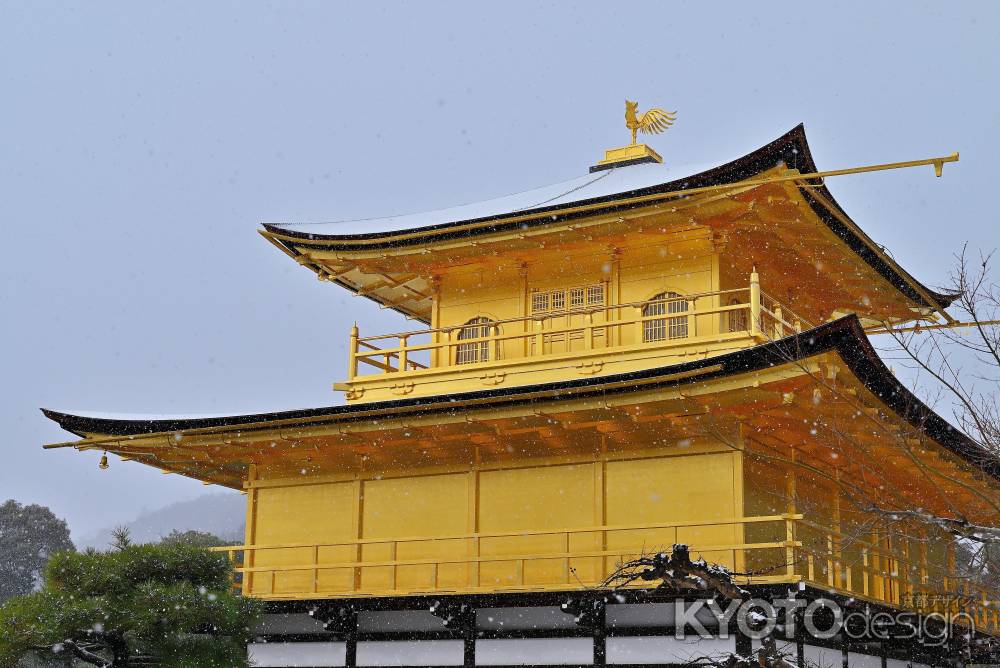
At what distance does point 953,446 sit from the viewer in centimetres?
1845

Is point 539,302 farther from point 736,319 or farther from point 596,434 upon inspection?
point 596,434

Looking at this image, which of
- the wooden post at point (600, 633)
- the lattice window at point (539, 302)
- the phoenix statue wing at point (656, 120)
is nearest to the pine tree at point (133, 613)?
the wooden post at point (600, 633)

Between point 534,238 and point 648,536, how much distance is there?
554cm

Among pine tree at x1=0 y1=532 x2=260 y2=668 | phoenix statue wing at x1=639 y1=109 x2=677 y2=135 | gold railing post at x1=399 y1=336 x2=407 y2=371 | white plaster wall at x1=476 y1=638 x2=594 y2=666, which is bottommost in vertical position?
white plaster wall at x1=476 y1=638 x2=594 y2=666

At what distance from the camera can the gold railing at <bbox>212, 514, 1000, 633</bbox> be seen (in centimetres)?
1636

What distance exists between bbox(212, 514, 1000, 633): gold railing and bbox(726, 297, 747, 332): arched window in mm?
3347

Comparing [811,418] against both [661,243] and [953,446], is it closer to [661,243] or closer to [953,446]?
[953,446]

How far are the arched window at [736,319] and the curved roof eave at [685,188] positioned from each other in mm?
2001

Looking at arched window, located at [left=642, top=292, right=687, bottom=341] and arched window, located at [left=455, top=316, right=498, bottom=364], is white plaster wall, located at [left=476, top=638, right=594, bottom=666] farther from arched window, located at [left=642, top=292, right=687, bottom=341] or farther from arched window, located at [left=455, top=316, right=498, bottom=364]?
arched window, located at [left=455, top=316, right=498, bottom=364]

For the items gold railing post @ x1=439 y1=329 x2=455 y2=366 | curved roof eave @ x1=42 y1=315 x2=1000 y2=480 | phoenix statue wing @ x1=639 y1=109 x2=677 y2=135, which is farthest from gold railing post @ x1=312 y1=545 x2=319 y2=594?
phoenix statue wing @ x1=639 y1=109 x2=677 y2=135

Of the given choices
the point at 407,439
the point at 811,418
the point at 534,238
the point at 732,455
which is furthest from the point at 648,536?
the point at 534,238

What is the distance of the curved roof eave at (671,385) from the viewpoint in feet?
47.3

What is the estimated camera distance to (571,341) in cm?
2038

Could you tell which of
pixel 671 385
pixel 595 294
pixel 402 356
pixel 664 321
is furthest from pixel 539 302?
pixel 671 385
